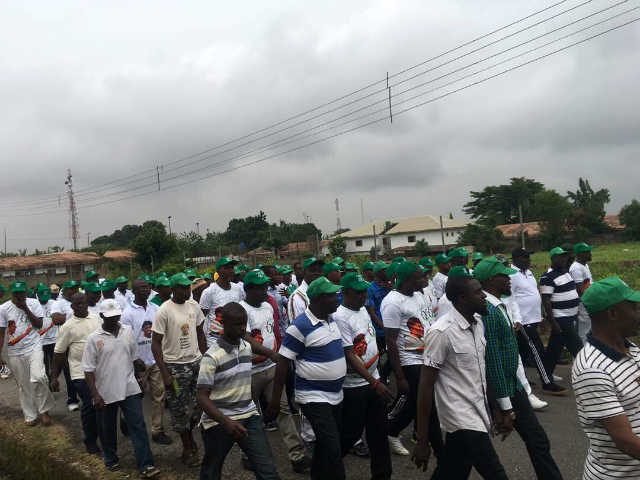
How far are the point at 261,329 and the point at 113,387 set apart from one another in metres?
1.47

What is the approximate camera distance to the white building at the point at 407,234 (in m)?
56.9

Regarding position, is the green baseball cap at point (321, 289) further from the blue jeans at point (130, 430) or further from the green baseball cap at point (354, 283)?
the blue jeans at point (130, 430)

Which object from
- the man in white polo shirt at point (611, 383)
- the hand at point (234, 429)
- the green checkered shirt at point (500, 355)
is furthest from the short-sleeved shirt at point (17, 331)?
the man in white polo shirt at point (611, 383)


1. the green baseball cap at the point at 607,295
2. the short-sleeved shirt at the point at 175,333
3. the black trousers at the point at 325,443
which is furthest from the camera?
the short-sleeved shirt at the point at 175,333

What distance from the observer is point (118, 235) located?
98312mm

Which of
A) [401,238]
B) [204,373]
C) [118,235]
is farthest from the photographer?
[118,235]

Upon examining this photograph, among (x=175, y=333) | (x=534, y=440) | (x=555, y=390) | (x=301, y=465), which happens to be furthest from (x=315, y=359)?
(x=555, y=390)

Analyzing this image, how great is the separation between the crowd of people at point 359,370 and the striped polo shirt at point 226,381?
1 cm

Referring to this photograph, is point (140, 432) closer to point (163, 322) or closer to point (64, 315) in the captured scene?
point (163, 322)

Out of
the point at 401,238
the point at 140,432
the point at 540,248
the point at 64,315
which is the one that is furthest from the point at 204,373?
the point at 401,238

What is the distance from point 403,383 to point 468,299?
1.47m

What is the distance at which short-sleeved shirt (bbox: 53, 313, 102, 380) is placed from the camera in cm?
580

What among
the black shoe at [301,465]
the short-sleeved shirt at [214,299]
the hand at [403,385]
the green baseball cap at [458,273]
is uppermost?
the green baseball cap at [458,273]

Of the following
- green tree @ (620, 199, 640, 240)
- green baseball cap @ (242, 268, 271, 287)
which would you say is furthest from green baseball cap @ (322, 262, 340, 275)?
green tree @ (620, 199, 640, 240)
